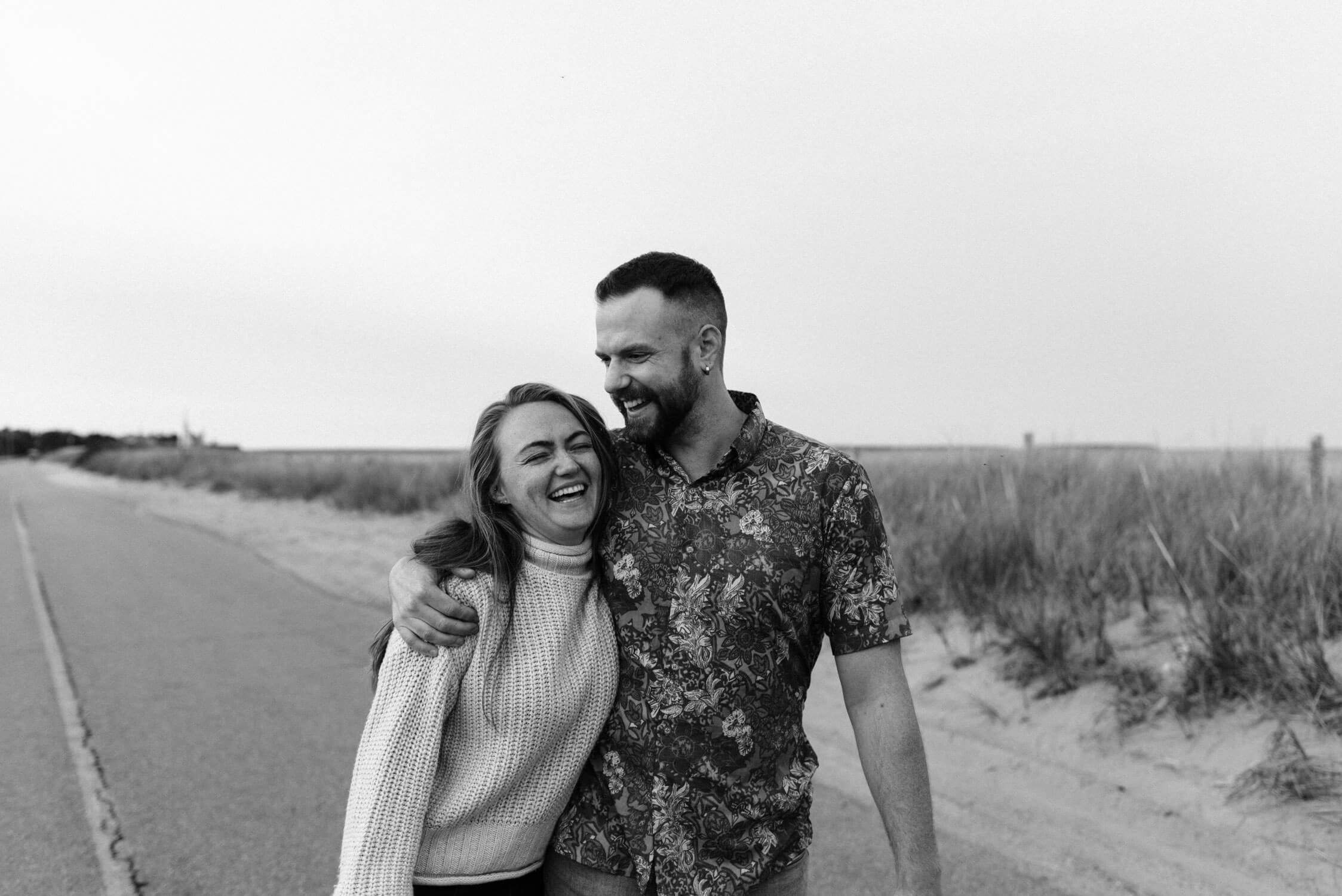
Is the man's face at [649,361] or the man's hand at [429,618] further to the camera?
the man's face at [649,361]

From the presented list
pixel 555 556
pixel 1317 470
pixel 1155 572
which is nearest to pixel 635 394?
pixel 555 556

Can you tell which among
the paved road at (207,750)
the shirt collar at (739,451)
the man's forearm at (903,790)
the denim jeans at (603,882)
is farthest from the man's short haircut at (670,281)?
the paved road at (207,750)

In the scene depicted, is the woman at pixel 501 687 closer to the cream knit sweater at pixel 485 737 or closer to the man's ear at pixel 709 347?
the cream knit sweater at pixel 485 737

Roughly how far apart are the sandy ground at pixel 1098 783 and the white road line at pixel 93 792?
3.13 metres

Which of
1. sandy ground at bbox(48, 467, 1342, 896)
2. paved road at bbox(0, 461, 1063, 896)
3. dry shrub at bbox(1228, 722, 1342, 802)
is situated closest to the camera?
sandy ground at bbox(48, 467, 1342, 896)

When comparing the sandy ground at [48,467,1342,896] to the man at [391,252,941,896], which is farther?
the sandy ground at [48,467,1342,896]

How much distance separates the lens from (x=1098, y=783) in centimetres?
486

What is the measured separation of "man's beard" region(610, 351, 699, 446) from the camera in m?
2.34

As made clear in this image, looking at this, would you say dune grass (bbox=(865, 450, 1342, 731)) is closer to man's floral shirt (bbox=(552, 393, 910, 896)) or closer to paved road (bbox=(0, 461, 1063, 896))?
paved road (bbox=(0, 461, 1063, 896))

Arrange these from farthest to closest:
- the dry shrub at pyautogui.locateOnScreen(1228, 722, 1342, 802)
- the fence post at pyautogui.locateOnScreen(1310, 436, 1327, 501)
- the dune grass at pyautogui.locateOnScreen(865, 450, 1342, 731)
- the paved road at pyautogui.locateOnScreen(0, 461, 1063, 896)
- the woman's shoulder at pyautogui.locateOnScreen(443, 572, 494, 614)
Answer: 1. the fence post at pyautogui.locateOnScreen(1310, 436, 1327, 501)
2. the dune grass at pyautogui.locateOnScreen(865, 450, 1342, 731)
3. the dry shrub at pyautogui.locateOnScreen(1228, 722, 1342, 802)
4. the paved road at pyautogui.locateOnScreen(0, 461, 1063, 896)
5. the woman's shoulder at pyautogui.locateOnScreen(443, 572, 494, 614)

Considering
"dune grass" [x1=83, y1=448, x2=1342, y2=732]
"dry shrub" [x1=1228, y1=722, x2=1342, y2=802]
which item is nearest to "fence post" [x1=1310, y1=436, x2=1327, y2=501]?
"dune grass" [x1=83, y1=448, x2=1342, y2=732]

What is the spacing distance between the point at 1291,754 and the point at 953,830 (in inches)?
57.8

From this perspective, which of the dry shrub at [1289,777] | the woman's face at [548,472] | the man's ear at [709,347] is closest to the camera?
the woman's face at [548,472]

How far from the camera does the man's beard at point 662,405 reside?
234cm
